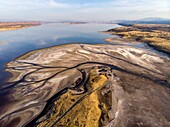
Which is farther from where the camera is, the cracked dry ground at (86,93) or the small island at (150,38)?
the small island at (150,38)

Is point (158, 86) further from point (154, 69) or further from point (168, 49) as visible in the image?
point (168, 49)

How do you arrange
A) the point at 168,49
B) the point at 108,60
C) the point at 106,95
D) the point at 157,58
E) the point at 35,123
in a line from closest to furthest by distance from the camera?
the point at 35,123
the point at 106,95
the point at 108,60
the point at 157,58
the point at 168,49

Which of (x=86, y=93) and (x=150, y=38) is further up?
(x=86, y=93)

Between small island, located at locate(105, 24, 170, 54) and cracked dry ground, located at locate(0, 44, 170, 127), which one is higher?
cracked dry ground, located at locate(0, 44, 170, 127)

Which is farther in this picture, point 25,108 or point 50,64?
point 50,64

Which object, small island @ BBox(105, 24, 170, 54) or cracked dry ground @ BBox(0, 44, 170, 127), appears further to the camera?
small island @ BBox(105, 24, 170, 54)

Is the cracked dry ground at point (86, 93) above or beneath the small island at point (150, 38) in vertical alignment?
above

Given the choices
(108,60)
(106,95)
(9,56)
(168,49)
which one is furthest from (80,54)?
(168,49)

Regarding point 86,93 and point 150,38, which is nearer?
point 86,93
